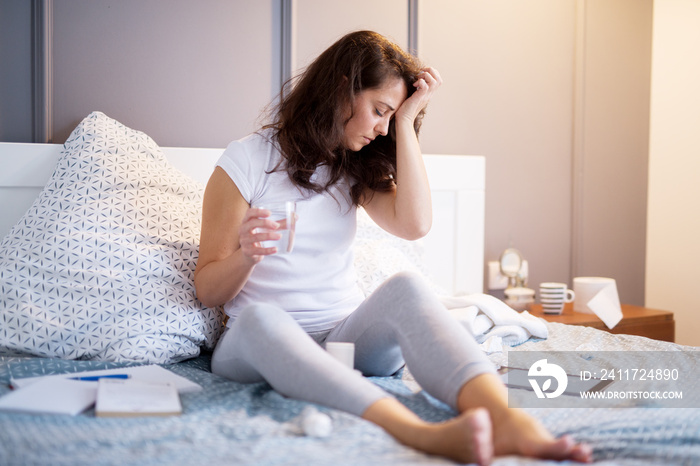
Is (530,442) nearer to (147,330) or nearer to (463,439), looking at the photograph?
(463,439)

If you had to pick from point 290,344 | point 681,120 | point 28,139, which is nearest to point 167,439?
point 290,344

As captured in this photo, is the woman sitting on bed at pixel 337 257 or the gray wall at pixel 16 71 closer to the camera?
the woman sitting on bed at pixel 337 257

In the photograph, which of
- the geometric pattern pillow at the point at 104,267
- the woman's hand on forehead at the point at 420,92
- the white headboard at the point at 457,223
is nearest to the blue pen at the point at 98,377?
the geometric pattern pillow at the point at 104,267

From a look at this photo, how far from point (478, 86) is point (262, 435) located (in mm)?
1977

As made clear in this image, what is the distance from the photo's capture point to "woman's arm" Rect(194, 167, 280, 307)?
1.42 m

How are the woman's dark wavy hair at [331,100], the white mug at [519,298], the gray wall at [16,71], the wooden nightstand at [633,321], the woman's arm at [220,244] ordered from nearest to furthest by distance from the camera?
the woman's arm at [220,244]
the woman's dark wavy hair at [331,100]
the gray wall at [16,71]
the wooden nightstand at [633,321]
the white mug at [519,298]

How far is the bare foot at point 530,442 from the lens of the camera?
931mm

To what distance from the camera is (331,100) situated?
158 cm

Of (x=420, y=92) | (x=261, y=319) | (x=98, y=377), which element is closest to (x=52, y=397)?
(x=98, y=377)

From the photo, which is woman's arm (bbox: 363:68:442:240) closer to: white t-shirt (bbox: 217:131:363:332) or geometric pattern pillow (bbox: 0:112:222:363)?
white t-shirt (bbox: 217:131:363:332)

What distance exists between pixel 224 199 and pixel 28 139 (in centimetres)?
79

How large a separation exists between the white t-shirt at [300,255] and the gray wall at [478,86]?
60cm

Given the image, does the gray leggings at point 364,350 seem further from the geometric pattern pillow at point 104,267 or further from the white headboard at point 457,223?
the white headboard at point 457,223

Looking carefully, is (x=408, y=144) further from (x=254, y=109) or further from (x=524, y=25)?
(x=524, y=25)
